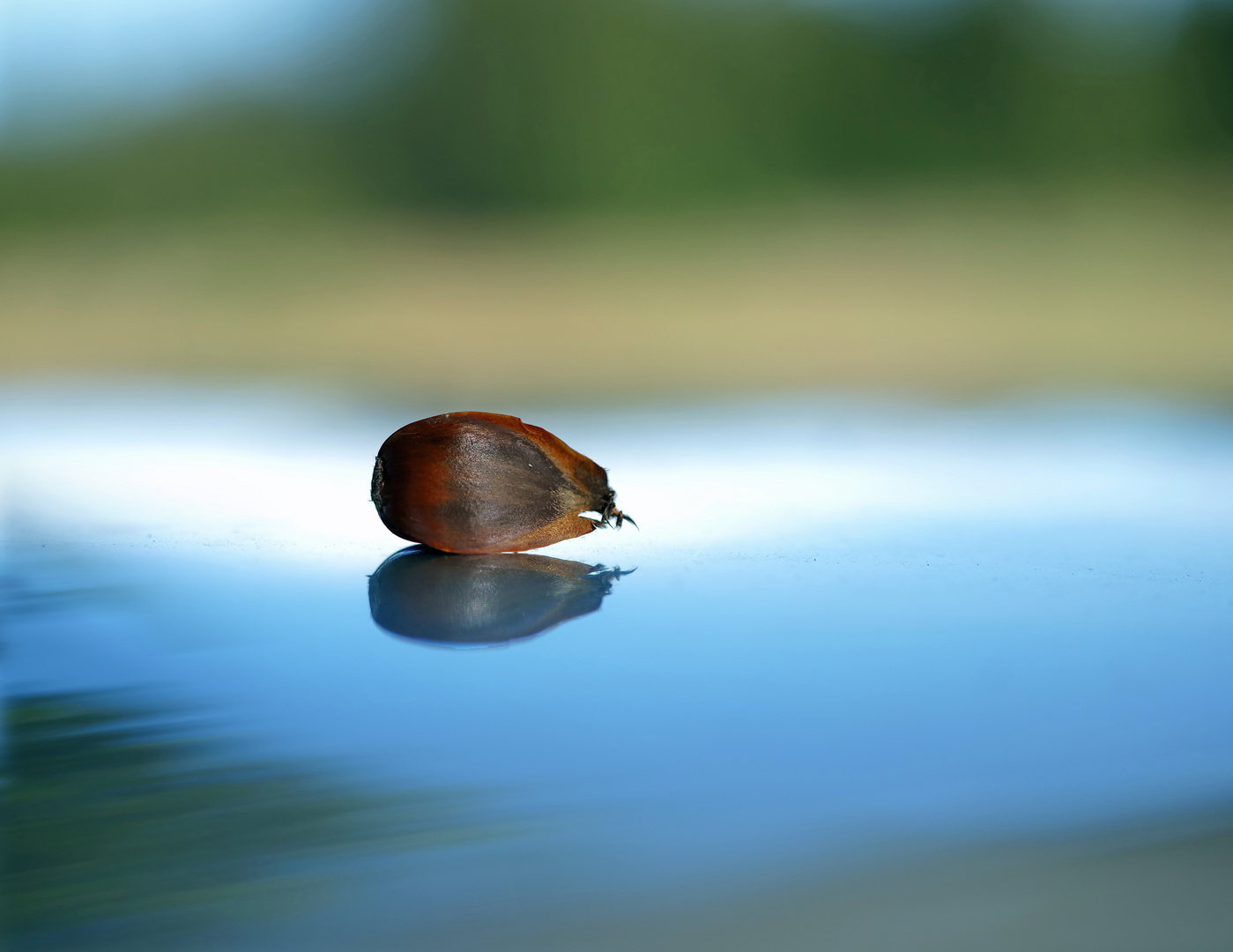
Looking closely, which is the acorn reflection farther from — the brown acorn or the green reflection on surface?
the green reflection on surface

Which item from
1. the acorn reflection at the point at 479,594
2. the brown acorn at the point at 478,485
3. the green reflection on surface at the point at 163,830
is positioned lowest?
the green reflection on surface at the point at 163,830

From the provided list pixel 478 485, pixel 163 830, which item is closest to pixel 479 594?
pixel 478 485

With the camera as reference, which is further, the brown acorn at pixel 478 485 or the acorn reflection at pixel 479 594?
the brown acorn at pixel 478 485

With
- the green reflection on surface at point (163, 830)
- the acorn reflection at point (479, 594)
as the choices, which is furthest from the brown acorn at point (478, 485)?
the green reflection on surface at point (163, 830)

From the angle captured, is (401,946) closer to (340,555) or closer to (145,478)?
(340,555)

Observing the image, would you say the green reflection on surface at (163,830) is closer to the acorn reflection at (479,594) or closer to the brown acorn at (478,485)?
the acorn reflection at (479,594)

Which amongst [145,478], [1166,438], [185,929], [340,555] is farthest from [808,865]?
[1166,438]

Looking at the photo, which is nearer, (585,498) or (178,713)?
(178,713)
